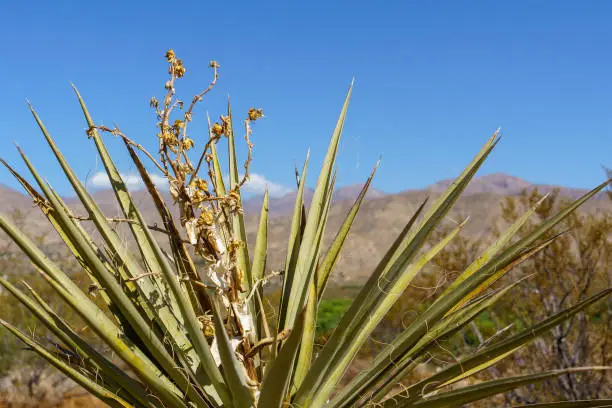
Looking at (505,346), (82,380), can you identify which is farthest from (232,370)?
(505,346)

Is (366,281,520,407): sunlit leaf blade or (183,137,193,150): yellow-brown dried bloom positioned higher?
(183,137,193,150): yellow-brown dried bloom

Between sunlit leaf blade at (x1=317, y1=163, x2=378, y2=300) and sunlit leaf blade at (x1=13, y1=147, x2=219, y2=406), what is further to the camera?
sunlit leaf blade at (x1=317, y1=163, x2=378, y2=300)

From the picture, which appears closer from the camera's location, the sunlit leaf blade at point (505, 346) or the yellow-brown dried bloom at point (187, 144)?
the sunlit leaf blade at point (505, 346)

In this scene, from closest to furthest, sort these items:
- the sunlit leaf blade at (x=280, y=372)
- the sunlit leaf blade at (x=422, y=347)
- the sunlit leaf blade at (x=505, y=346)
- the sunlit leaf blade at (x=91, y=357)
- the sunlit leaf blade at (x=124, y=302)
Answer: the sunlit leaf blade at (x=280, y=372), the sunlit leaf blade at (x=124, y=302), the sunlit leaf blade at (x=505, y=346), the sunlit leaf blade at (x=91, y=357), the sunlit leaf blade at (x=422, y=347)

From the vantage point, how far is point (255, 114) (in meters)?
2.34

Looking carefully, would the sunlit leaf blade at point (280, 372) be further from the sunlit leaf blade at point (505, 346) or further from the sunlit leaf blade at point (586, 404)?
the sunlit leaf blade at point (586, 404)

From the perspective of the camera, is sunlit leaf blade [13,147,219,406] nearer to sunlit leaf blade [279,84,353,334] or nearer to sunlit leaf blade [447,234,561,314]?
sunlit leaf blade [279,84,353,334]

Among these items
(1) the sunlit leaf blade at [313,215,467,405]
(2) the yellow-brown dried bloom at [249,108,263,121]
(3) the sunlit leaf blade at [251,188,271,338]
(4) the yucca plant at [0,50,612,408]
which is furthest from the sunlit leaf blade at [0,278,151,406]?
(2) the yellow-brown dried bloom at [249,108,263,121]

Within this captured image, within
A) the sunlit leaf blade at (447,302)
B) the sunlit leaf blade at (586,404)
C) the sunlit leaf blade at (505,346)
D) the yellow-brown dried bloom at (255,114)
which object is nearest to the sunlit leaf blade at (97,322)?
the sunlit leaf blade at (447,302)

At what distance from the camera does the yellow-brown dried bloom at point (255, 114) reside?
233cm

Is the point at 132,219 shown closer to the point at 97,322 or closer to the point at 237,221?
the point at 237,221

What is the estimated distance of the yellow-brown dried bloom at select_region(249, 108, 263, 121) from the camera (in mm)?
2332

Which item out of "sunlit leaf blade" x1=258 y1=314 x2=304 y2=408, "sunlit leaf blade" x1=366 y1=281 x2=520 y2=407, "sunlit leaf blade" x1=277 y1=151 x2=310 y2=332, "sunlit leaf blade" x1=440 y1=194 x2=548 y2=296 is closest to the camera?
"sunlit leaf blade" x1=258 y1=314 x2=304 y2=408

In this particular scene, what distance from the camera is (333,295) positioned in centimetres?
4009
